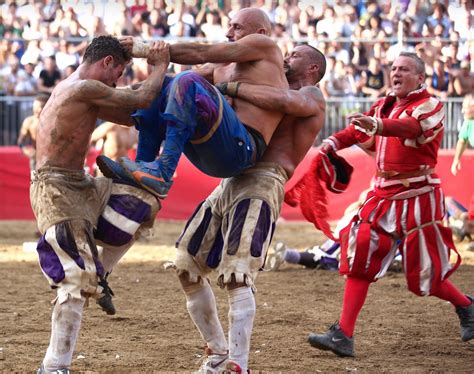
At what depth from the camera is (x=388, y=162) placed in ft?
21.2

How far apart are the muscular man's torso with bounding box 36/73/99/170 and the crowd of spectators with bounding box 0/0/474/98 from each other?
10668mm

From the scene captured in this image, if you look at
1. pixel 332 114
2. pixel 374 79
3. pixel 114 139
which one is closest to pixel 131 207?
pixel 114 139

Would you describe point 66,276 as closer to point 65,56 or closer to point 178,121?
point 178,121

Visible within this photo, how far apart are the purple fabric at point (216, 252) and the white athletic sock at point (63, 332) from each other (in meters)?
0.81

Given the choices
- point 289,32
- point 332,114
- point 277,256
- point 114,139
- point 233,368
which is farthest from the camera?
point 289,32

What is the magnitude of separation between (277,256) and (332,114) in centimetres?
632

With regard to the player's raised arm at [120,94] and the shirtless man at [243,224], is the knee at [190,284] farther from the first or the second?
the player's raised arm at [120,94]

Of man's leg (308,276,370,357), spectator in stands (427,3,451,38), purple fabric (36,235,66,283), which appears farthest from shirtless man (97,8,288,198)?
spectator in stands (427,3,451,38)

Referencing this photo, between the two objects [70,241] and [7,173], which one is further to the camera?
[7,173]

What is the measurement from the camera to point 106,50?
517 centimetres

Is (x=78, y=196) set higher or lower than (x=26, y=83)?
higher

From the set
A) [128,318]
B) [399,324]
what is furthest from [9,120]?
[399,324]

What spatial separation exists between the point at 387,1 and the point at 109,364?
13212 millimetres

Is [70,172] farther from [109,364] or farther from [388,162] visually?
[388,162]
